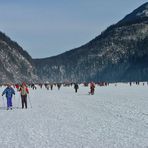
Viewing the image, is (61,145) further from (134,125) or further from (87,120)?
(87,120)

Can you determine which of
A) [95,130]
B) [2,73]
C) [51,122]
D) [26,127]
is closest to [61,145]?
[95,130]

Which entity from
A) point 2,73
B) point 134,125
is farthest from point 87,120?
point 2,73

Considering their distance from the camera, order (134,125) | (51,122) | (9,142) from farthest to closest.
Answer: (51,122), (134,125), (9,142)

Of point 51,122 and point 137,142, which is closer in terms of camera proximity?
point 137,142

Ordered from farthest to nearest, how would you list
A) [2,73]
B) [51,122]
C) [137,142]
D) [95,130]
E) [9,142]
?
[2,73] → [51,122] → [95,130] → [9,142] → [137,142]

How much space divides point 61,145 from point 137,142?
68.2 inches

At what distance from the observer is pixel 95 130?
519 inches

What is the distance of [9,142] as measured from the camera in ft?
37.0

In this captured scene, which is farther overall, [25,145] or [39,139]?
[39,139]

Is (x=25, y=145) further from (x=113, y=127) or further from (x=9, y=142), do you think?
(x=113, y=127)

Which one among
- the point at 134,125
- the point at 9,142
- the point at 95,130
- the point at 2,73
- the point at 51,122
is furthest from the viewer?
the point at 2,73

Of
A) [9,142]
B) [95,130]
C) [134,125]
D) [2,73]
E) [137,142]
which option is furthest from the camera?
[2,73]

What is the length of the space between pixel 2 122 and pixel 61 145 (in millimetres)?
6525

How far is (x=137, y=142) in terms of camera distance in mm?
10555
